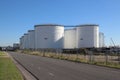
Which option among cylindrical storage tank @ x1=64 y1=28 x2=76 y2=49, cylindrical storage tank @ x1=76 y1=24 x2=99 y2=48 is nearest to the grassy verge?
cylindrical storage tank @ x1=76 y1=24 x2=99 y2=48

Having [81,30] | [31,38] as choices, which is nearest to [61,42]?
[81,30]

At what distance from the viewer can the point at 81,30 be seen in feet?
314

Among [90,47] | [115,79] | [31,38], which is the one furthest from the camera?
[31,38]

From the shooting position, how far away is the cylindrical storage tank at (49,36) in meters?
97.2

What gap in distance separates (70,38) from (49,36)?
9.52 meters

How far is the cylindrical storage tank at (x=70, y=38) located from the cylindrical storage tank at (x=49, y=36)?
3099mm

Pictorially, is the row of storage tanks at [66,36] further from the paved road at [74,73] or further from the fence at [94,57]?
the paved road at [74,73]

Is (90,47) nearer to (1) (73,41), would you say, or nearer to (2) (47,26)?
(1) (73,41)

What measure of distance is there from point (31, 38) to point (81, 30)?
37718 millimetres

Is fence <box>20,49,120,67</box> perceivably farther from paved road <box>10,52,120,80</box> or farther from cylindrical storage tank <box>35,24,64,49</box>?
cylindrical storage tank <box>35,24,64,49</box>

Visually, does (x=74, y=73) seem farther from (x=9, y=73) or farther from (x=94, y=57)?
(x=94, y=57)

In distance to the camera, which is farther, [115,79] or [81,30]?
[81,30]

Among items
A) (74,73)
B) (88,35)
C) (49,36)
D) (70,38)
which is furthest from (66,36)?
(74,73)

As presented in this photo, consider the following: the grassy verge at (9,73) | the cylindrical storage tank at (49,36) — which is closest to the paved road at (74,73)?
the grassy verge at (9,73)
